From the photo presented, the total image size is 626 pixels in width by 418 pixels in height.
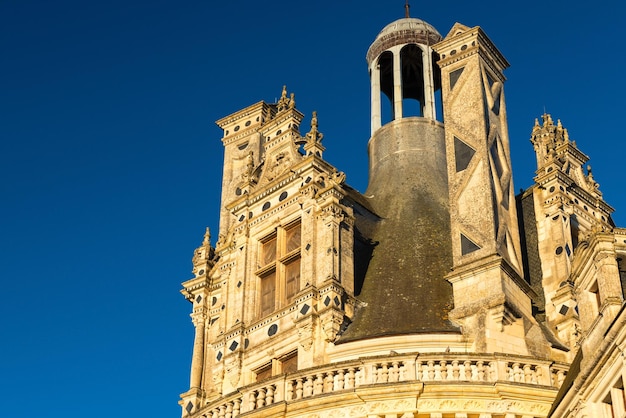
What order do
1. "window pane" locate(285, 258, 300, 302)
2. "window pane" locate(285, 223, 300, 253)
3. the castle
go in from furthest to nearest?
"window pane" locate(285, 223, 300, 253), "window pane" locate(285, 258, 300, 302), the castle

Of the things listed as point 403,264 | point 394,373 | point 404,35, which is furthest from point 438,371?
point 404,35

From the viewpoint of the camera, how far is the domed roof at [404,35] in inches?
1416

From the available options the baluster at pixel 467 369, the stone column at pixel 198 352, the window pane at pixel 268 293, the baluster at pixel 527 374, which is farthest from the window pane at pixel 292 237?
the baluster at pixel 527 374

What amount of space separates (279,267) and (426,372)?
19.4ft

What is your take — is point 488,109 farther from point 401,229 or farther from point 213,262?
point 213,262

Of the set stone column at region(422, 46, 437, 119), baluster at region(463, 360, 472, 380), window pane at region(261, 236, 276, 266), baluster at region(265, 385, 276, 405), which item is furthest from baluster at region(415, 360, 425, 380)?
stone column at region(422, 46, 437, 119)

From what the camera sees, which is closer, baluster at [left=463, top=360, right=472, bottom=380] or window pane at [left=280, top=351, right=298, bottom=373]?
baluster at [left=463, top=360, right=472, bottom=380]

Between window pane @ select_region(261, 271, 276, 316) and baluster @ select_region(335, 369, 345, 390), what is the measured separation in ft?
13.2

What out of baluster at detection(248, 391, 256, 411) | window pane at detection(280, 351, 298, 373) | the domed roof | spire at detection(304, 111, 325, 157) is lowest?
baluster at detection(248, 391, 256, 411)

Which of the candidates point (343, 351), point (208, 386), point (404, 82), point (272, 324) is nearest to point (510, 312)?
point (343, 351)

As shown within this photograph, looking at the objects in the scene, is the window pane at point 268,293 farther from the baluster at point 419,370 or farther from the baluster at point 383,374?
the baluster at point 419,370

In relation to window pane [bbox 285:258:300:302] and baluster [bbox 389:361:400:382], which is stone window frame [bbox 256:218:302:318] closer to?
window pane [bbox 285:258:300:302]

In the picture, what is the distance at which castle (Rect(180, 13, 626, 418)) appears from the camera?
2433cm

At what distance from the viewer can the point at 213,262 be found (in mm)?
32781
